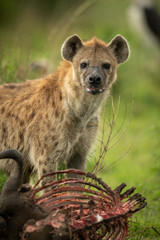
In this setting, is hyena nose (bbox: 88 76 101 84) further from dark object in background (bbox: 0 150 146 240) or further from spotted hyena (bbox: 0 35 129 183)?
dark object in background (bbox: 0 150 146 240)

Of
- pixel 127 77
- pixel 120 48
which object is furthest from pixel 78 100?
pixel 127 77

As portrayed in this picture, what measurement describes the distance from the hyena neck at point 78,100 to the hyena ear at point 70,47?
0.63 feet

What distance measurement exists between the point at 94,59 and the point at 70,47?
26 cm

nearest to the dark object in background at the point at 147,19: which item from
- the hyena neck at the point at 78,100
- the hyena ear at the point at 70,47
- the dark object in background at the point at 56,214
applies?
the hyena ear at the point at 70,47

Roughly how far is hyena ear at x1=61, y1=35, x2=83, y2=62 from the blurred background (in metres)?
0.51

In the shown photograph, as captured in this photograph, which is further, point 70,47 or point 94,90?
point 70,47

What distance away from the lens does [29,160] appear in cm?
422

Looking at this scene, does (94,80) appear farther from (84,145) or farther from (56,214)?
(56,214)

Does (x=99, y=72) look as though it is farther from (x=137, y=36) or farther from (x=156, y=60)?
(x=137, y=36)

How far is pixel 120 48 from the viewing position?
425cm

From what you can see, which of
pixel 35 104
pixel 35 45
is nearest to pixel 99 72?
pixel 35 104

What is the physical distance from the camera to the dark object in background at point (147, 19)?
10125 mm

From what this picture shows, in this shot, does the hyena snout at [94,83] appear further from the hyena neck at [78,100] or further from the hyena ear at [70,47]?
the hyena ear at [70,47]

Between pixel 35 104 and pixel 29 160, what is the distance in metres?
0.43
